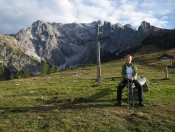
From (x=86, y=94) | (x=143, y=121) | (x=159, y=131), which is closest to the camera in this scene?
(x=159, y=131)

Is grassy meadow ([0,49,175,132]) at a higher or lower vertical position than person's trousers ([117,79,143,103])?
lower

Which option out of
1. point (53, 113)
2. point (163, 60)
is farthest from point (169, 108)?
point (163, 60)

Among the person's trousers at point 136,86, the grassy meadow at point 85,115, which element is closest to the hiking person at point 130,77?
the person's trousers at point 136,86

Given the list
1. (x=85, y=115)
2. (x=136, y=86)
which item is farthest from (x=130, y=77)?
(x=85, y=115)

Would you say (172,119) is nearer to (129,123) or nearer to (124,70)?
(129,123)

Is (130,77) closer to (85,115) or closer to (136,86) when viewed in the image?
(136,86)

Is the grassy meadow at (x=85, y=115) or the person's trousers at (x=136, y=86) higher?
the person's trousers at (x=136, y=86)

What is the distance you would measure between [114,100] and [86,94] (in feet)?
14.9

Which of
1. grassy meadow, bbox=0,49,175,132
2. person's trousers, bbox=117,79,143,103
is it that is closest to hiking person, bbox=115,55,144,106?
person's trousers, bbox=117,79,143,103

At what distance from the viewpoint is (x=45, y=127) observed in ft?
61.9

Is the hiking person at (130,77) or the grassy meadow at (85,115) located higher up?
the hiking person at (130,77)

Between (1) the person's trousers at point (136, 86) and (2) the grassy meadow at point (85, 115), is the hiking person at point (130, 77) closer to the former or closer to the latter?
(1) the person's trousers at point (136, 86)

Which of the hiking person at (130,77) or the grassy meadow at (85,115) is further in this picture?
the hiking person at (130,77)

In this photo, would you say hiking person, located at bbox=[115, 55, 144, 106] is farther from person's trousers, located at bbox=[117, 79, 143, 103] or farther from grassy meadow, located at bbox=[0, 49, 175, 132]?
grassy meadow, located at bbox=[0, 49, 175, 132]
